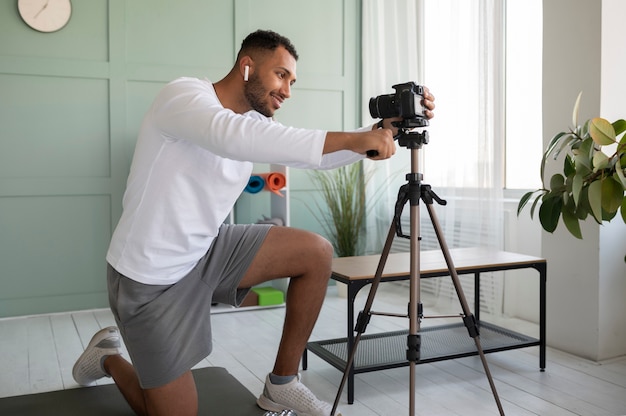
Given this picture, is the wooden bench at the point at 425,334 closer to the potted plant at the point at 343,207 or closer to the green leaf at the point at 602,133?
the green leaf at the point at 602,133

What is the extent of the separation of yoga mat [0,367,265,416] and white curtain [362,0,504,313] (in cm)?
182

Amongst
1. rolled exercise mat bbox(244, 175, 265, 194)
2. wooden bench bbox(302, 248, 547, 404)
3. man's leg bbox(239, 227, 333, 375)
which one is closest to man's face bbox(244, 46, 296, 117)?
man's leg bbox(239, 227, 333, 375)

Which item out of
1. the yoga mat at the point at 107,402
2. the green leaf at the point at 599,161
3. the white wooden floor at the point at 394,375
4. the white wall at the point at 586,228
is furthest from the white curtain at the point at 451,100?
the yoga mat at the point at 107,402

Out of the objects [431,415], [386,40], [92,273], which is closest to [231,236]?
[431,415]

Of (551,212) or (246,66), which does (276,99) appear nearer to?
(246,66)

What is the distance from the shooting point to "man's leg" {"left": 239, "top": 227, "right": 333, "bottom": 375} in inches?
78.2

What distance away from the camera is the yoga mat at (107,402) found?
6.53 feet

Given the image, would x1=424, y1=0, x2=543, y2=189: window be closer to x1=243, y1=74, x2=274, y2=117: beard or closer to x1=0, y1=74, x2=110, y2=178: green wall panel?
x1=243, y1=74, x2=274, y2=117: beard

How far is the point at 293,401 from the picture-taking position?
1.98 metres

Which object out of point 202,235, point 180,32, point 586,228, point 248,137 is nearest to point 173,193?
point 202,235

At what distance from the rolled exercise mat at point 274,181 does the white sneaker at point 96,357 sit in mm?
1534

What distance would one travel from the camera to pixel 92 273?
3.81m

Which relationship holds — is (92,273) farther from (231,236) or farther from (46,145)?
(231,236)

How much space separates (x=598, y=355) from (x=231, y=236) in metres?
1.73
